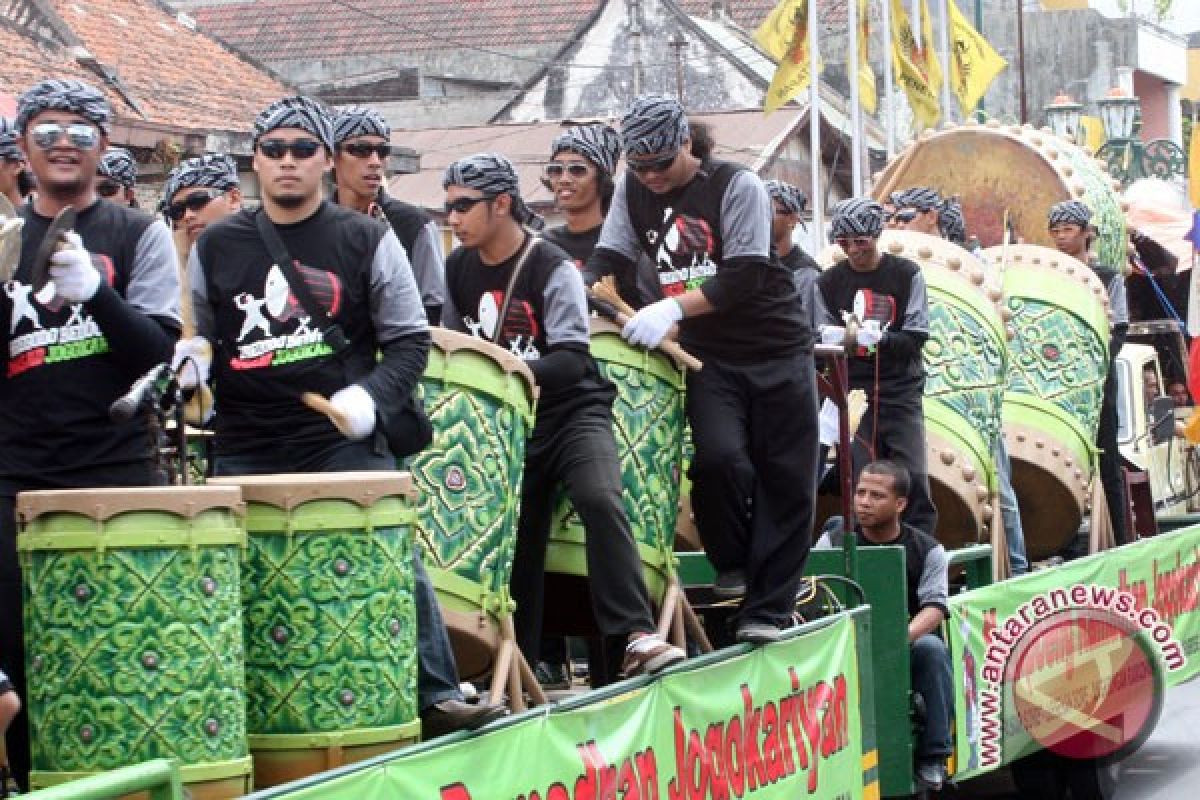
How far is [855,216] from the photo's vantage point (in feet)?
36.1

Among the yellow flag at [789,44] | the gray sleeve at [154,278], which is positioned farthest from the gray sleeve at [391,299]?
the yellow flag at [789,44]

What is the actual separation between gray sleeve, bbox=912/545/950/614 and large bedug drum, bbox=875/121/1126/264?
625 cm

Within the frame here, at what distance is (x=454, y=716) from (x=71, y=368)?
1.22 meters

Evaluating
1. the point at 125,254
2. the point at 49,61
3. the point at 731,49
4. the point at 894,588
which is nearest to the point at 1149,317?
the point at 49,61

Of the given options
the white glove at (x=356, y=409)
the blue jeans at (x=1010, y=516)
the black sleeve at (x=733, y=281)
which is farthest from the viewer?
the blue jeans at (x=1010, y=516)

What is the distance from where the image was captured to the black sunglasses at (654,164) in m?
7.60

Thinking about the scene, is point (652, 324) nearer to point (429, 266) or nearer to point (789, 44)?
point (429, 266)

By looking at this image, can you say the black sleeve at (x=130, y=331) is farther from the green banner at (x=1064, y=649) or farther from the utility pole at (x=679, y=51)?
the utility pole at (x=679, y=51)

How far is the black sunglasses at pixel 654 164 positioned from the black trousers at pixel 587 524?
83cm

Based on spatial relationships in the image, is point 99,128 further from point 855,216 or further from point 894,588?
point 855,216

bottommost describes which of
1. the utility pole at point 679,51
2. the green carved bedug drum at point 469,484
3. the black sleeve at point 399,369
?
the green carved bedug drum at point 469,484

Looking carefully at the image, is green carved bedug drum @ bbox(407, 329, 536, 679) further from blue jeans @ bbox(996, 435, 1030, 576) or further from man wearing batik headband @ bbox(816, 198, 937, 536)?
blue jeans @ bbox(996, 435, 1030, 576)

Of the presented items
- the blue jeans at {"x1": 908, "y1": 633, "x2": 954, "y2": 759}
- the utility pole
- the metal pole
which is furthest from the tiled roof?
the blue jeans at {"x1": 908, "y1": 633, "x2": 954, "y2": 759}

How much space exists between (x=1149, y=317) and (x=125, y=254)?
1682cm
